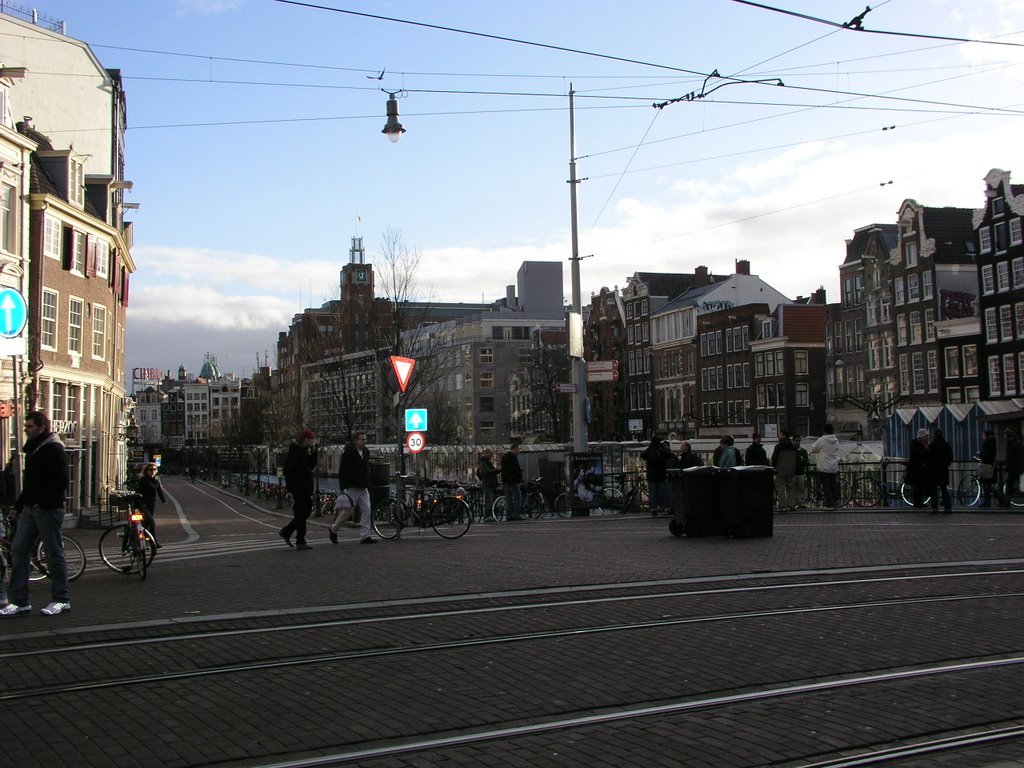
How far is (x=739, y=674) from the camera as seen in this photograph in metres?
7.89

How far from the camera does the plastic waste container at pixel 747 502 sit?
17.9 metres

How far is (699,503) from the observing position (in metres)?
18.4

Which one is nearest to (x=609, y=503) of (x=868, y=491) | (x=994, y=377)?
(x=868, y=491)

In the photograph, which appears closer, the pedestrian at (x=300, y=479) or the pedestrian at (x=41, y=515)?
the pedestrian at (x=41, y=515)

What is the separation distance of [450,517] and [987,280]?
47.2 metres

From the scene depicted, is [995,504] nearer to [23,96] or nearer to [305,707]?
[305,707]

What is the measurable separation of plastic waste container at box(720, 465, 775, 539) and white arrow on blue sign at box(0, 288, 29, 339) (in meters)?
10.6

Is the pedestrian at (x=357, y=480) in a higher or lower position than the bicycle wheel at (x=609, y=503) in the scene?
higher

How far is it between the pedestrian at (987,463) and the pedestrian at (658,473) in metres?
7.09

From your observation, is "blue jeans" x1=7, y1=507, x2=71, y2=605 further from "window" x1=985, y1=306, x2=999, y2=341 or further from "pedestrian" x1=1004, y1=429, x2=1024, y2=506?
"window" x1=985, y1=306, x2=999, y2=341

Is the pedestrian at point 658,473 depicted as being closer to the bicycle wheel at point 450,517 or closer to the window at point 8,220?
the bicycle wheel at point 450,517

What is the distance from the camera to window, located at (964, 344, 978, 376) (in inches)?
2350

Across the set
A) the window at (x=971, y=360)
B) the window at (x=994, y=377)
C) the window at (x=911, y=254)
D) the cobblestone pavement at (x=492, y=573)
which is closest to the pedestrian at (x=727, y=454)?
the cobblestone pavement at (x=492, y=573)

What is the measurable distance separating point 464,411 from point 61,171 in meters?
82.6
